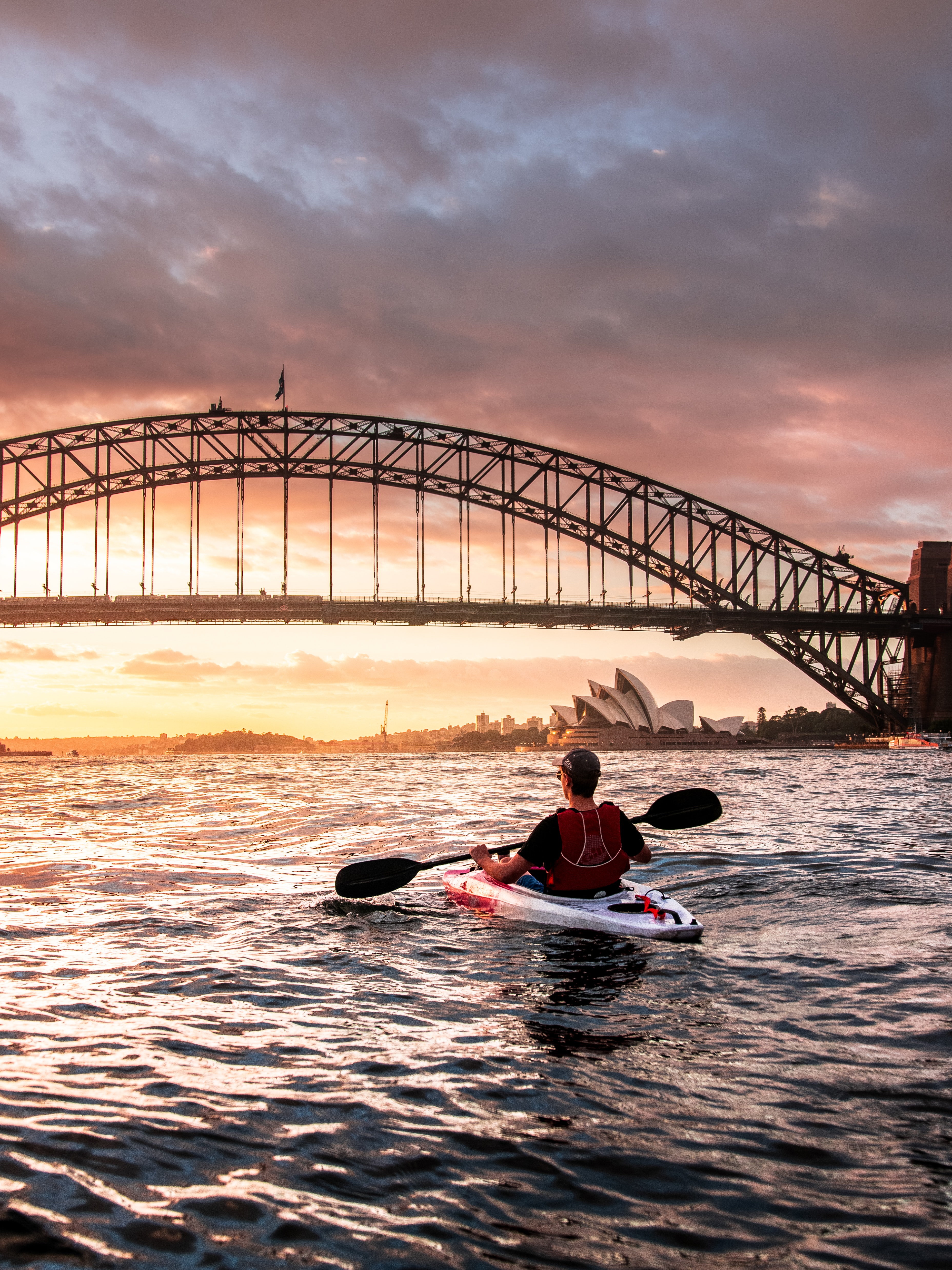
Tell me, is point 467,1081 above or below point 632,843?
below

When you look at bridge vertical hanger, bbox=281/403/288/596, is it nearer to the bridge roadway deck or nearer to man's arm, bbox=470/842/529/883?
the bridge roadway deck

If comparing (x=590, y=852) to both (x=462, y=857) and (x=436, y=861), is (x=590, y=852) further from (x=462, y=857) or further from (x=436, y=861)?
(x=436, y=861)

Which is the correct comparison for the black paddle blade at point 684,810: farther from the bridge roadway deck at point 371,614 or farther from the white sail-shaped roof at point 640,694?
the white sail-shaped roof at point 640,694

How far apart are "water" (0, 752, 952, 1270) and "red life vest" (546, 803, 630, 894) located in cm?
39

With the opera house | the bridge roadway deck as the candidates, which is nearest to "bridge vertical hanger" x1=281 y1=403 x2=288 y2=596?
the bridge roadway deck

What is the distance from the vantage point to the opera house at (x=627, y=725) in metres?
78.7

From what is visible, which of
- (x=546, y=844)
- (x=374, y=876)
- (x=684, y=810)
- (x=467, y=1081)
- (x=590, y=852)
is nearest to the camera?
(x=467, y=1081)

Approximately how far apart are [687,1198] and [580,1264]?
1.63 ft

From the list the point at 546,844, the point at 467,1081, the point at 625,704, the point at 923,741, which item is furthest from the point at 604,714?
the point at 467,1081

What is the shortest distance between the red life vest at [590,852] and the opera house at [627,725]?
233 ft

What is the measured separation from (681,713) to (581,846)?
274 feet

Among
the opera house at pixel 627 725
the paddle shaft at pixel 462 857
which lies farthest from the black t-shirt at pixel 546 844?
the opera house at pixel 627 725

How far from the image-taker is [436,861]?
8.01 metres

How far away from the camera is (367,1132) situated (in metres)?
3.25
